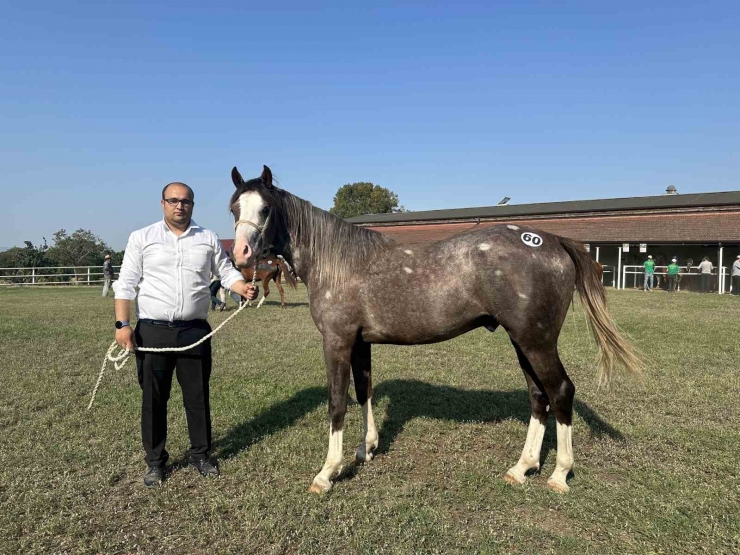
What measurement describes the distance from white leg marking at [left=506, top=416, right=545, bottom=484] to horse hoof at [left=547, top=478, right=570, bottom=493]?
194 millimetres

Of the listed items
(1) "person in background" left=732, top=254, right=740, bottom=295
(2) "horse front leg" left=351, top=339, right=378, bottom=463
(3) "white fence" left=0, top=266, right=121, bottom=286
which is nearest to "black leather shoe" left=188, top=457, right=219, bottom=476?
(2) "horse front leg" left=351, top=339, right=378, bottom=463

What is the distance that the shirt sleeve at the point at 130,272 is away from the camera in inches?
137

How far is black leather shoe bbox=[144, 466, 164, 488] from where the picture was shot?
11.7ft

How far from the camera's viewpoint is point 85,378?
259 inches

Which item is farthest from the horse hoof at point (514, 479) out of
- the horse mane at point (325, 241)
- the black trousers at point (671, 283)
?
the black trousers at point (671, 283)

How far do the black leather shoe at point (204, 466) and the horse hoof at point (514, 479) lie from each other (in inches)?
93.4

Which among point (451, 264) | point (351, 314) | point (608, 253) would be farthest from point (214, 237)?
point (608, 253)

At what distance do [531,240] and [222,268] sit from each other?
2.56 metres

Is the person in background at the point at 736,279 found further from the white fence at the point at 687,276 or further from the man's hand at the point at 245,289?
the man's hand at the point at 245,289

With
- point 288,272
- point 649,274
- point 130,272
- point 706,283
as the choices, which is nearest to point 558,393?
point 130,272

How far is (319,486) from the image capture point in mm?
3504

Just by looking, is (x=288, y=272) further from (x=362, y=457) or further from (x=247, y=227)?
(x=362, y=457)

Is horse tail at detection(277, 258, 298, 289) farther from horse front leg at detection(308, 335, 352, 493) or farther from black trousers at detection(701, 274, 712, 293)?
black trousers at detection(701, 274, 712, 293)

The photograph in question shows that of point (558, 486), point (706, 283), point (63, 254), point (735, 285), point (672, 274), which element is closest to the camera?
point (558, 486)
